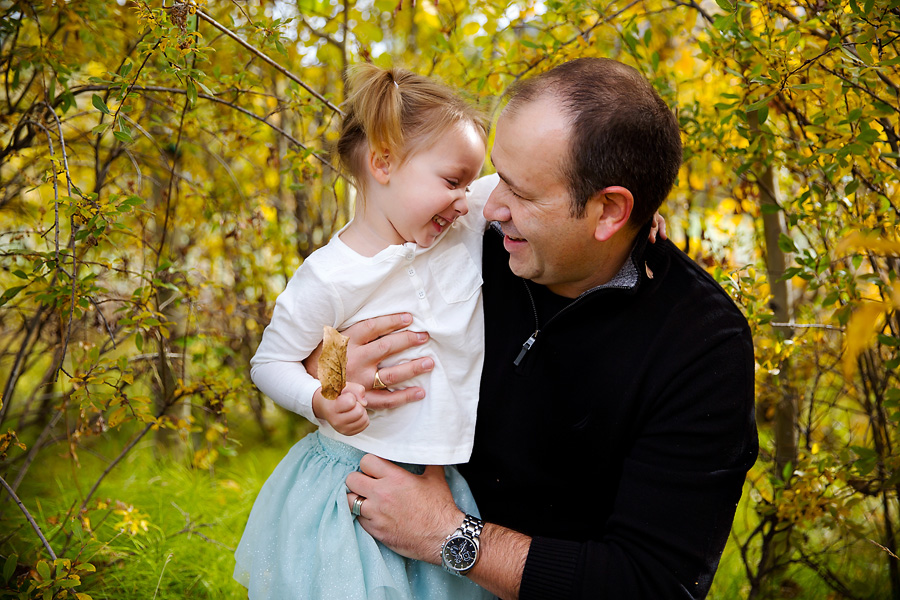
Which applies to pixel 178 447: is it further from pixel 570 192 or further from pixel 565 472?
pixel 570 192

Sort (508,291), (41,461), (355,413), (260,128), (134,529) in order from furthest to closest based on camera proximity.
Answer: (41,461)
(260,128)
(134,529)
(508,291)
(355,413)

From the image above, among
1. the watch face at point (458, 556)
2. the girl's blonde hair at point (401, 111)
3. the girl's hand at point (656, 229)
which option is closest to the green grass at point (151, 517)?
the watch face at point (458, 556)

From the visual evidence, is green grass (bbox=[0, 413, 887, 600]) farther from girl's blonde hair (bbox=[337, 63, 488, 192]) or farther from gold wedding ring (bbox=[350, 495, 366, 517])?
girl's blonde hair (bbox=[337, 63, 488, 192])

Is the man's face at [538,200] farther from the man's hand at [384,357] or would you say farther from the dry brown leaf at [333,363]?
the dry brown leaf at [333,363]

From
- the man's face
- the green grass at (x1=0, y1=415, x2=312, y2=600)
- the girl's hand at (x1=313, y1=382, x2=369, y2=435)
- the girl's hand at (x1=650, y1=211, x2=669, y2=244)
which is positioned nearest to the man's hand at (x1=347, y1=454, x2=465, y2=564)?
the girl's hand at (x1=313, y1=382, x2=369, y2=435)

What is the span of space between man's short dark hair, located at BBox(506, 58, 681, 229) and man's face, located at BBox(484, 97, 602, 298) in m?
0.03

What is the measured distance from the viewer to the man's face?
1694 millimetres

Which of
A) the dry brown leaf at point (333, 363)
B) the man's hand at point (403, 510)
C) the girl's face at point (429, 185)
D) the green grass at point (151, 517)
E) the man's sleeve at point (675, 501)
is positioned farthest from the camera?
the green grass at point (151, 517)

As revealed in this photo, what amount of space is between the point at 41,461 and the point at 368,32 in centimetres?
267

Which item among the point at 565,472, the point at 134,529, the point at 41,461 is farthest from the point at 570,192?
the point at 41,461

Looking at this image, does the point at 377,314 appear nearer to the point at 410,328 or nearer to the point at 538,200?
the point at 410,328

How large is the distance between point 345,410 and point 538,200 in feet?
2.28

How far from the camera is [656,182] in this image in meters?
1.75

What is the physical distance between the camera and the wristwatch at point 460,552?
1.65 meters
